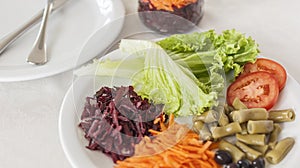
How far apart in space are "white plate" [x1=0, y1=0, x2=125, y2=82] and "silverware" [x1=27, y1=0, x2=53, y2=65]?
0.06 feet

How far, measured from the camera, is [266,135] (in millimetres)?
1281

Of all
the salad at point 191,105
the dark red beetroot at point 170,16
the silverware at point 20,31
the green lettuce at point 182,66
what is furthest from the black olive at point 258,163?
the silverware at point 20,31

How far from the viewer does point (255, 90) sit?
1396 mm

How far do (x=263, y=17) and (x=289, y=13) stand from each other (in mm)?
91

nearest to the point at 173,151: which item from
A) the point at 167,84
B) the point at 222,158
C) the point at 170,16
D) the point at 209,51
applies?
the point at 222,158

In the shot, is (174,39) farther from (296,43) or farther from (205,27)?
(296,43)

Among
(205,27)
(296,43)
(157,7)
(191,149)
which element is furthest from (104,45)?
(296,43)

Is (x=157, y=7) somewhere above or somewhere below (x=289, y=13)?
above

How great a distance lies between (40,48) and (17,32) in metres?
0.11

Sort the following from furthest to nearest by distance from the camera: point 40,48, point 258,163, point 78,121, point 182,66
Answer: point 40,48 < point 182,66 < point 78,121 < point 258,163

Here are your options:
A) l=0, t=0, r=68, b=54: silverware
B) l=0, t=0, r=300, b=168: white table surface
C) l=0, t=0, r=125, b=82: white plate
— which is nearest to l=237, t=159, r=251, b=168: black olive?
l=0, t=0, r=300, b=168: white table surface

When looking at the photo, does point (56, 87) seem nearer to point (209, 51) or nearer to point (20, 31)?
point (20, 31)

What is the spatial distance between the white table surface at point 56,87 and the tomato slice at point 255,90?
0.20 m

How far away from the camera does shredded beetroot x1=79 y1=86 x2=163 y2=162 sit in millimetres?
1252
